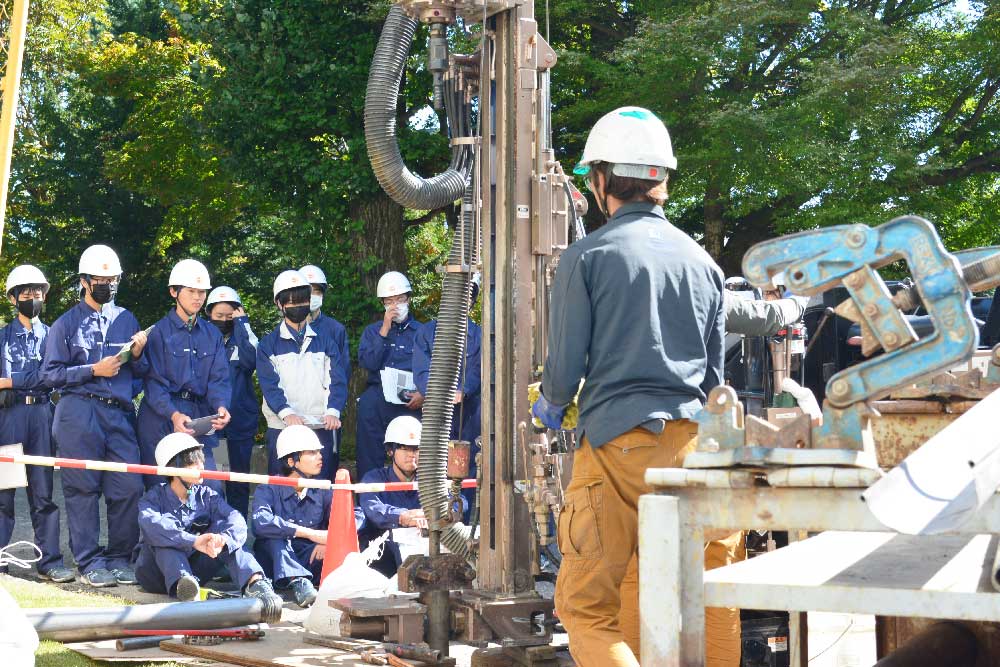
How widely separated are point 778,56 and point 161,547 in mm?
8349

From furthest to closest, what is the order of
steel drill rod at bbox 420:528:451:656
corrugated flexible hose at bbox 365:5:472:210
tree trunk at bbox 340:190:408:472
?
tree trunk at bbox 340:190:408:472 → corrugated flexible hose at bbox 365:5:472:210 → steel drill rod at bbox 420:528:451:656

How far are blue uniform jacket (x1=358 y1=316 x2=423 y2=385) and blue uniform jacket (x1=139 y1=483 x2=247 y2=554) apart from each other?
2.12 m

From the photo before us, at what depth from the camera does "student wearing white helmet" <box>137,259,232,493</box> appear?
900 centimetres

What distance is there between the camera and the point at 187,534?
7746mm

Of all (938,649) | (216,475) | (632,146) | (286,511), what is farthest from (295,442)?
(938,649)

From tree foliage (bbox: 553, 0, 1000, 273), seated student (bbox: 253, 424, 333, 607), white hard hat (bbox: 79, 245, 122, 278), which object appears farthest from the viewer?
tree foliage (bbox: 553, 0, 1000, 273)

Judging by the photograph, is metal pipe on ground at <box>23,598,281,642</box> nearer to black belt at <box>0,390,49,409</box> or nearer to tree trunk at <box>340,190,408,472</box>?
black belt at <box>0,390,49,409</box>

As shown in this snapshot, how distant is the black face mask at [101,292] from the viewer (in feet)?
29.3

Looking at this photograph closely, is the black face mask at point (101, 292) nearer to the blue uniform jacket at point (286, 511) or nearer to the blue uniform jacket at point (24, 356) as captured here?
the blue uniform jacket at point (24, 356)

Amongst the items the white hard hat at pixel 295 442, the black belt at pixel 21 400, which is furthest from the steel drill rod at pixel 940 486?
the black belt at pixel 21 400

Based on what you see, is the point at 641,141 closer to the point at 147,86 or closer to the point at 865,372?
the point at 865,372

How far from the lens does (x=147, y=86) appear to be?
17703mm

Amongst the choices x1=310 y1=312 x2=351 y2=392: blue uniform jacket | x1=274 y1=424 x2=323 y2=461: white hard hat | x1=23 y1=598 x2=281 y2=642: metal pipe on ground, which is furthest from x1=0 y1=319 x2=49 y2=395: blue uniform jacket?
x1=23 y1=598 x2=281 y2=642: metal pipe on ground

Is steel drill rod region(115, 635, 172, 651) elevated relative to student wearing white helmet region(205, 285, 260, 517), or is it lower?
lower
